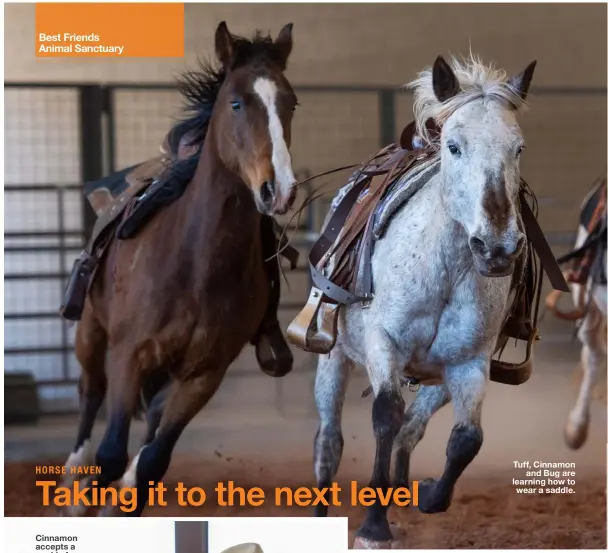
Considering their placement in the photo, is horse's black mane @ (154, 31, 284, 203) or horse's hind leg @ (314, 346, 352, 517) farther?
horse's hind leg @ (314, 346, 352, 517)

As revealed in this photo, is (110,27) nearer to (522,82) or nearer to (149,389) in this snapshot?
(149,389)

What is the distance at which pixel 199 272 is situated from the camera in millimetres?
2502

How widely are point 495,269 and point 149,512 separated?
4.41ft

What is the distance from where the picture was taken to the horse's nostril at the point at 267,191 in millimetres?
2279

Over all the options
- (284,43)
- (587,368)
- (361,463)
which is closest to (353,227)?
(284,43)

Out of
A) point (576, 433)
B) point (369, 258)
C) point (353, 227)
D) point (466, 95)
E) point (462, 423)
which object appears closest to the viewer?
point (466, 95)

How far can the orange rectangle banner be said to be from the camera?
8.80ft

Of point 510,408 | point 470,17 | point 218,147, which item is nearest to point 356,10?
point 470,17

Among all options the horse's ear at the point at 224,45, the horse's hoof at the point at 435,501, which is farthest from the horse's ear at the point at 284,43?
the horse's hoof at the point at 435,501

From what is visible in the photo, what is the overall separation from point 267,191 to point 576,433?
4.13ft

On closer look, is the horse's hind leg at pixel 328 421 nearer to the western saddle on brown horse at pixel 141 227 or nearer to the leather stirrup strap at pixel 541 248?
the western saddle on brown horse at pixel 141 227

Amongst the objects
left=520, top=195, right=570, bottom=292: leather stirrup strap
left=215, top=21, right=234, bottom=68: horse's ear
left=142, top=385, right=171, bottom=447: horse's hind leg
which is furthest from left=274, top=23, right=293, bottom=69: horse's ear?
left=142, top=385, right=171, bottom=447: horse's hind leg

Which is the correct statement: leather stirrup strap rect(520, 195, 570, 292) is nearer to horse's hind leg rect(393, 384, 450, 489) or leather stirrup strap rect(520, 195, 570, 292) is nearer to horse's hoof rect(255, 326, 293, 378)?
horse's hind leg rect(393, 384, 450, 489)

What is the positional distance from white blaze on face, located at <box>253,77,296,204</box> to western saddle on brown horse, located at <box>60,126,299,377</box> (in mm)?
305
